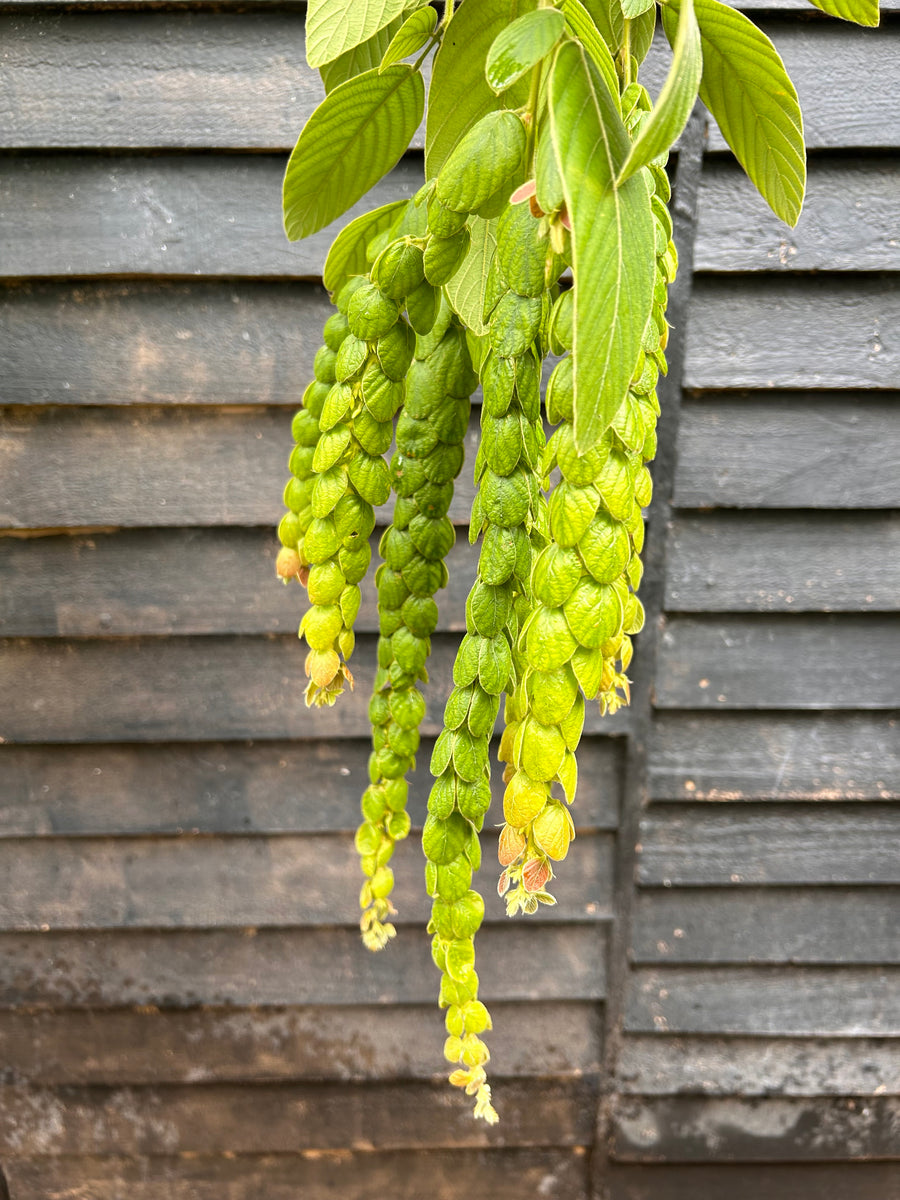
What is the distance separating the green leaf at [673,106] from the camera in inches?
10.3

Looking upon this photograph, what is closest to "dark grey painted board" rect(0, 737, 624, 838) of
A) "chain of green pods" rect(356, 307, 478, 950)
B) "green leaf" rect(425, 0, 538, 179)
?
"chain of green pods" rect(356, 307, 478, 950)

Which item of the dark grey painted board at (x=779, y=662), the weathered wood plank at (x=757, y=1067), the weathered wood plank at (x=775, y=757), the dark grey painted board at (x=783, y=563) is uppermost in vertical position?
the dark grey painted board at (x=783, y=563)

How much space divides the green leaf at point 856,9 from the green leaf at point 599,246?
0.19 meters

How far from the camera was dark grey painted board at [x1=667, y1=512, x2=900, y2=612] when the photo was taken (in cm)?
102

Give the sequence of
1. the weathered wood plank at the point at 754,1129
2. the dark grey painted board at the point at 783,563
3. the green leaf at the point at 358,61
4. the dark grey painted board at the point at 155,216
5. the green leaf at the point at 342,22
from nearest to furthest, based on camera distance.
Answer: the green leaf at the point at 342,22 → the green leaf at the point at 358,61 → the dark grey painted board at the point at 155,216 → the dark grey painted board at the point at 783,563 → the weathered wood plank at the point at 754,1129

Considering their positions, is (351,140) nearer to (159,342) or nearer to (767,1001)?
(159,342)

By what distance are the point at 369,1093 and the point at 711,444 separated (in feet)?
3.74

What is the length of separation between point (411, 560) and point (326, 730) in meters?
0.69

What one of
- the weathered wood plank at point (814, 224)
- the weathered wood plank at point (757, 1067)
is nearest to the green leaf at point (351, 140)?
the weathered wood plank at point (814, 224)

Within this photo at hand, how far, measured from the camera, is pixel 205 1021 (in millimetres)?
1239

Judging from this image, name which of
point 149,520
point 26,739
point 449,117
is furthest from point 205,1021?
point 449,117

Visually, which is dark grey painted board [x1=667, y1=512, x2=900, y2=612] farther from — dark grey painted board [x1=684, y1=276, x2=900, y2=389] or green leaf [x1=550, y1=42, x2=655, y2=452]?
green leaf [x1=550, y1=42, x2=655, y2=452]

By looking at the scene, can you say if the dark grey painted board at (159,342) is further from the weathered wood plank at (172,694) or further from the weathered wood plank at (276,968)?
the weathered wood plank at (276,968)

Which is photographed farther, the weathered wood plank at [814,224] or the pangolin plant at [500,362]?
the weathered wood plank at [814,224]
